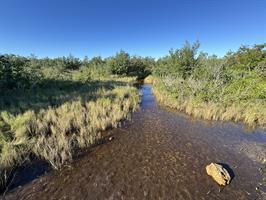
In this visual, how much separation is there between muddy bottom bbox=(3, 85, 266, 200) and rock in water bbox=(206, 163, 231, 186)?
15 cm

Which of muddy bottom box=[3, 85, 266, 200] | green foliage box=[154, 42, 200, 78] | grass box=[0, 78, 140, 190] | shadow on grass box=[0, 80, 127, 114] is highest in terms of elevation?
green foliage box=[154, 42, 200, 78]

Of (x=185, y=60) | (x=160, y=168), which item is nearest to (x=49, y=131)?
(x=160, y=168)

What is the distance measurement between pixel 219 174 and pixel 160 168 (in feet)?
5.20

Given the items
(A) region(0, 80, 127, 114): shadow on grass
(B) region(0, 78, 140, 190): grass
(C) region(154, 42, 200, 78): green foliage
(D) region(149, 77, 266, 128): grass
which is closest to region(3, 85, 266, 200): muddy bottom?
(B) region(0, 78, 140, 190): grass

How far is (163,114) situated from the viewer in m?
9.59

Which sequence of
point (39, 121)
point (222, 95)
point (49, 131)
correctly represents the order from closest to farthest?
1. point (49, 131)
2. point (39, 121)
3. point (222, 95)

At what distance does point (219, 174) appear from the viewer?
13.1ft

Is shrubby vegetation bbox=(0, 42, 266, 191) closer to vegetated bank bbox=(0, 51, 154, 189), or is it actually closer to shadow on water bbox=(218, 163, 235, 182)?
vegetated bank bbox=(0, 51, 154, 189)

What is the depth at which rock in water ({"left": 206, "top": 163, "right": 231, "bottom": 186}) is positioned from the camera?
12.9ft

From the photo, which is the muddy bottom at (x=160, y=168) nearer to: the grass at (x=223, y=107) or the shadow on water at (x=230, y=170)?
the shadow on water at (x=230, y=170)

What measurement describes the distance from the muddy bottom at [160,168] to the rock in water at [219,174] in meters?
0.15

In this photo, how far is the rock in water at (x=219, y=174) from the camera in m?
3.93

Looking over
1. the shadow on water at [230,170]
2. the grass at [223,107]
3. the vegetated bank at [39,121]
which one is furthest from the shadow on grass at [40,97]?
the shadow on water at [230,170]

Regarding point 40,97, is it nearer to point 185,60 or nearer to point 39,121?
point 39,121
